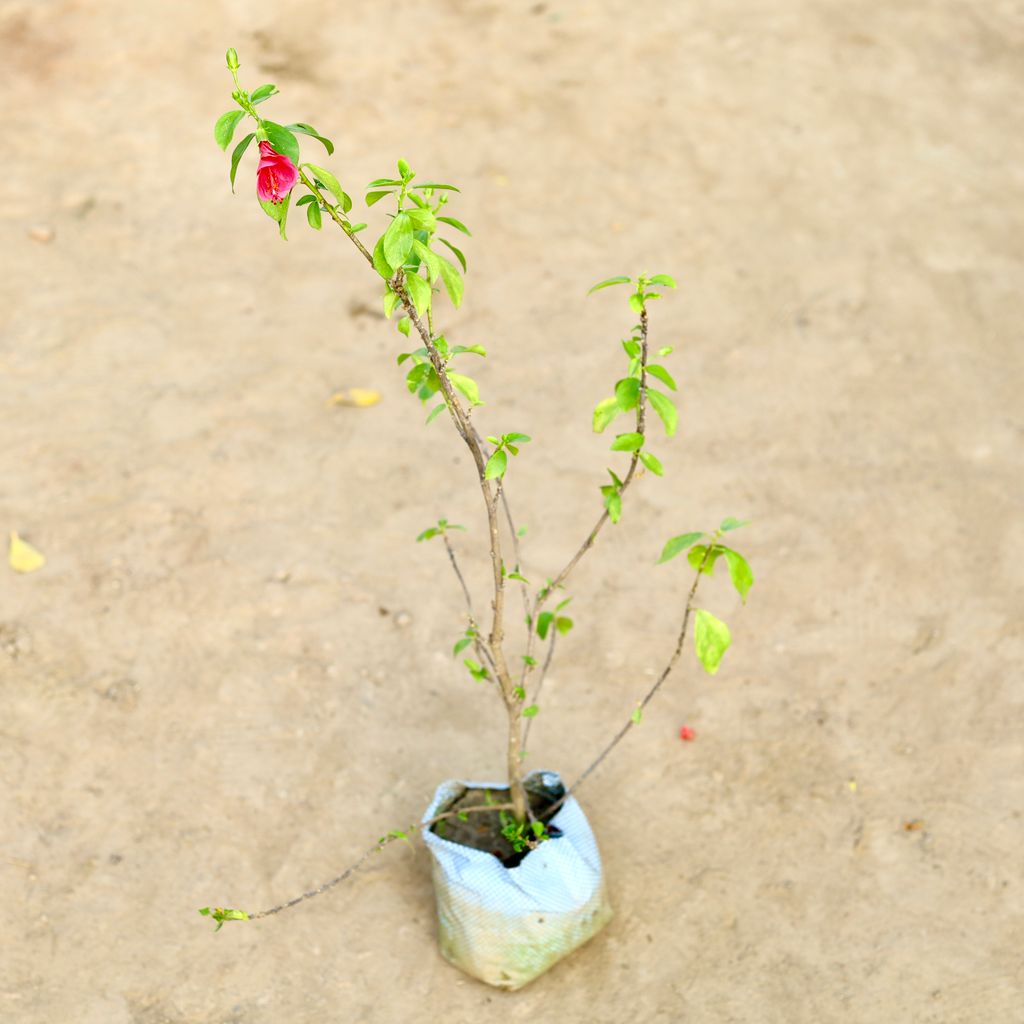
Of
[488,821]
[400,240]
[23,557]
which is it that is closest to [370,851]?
[488,821]

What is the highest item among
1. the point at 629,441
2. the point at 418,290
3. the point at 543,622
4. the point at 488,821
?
the point at 418,290

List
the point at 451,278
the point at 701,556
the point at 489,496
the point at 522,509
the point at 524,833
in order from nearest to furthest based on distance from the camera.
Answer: the point at 451,278 → the point at 701,556 → the point at 489,496 → the point at 524,833 → the point at 522,509

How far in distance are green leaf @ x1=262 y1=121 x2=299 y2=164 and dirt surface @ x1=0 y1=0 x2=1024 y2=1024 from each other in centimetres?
157

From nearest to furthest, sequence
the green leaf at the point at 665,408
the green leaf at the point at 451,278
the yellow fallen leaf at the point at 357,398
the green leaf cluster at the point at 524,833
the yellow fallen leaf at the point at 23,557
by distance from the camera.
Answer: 1. the green leaf at the point at 451,278
2. the green leaf at the point at 665,408
3. the green leaf cluster at the point at 524,833
4. the yellow fallen leaf at the point at 23,557
5. the yellow fallen leaf at the point at 357,398

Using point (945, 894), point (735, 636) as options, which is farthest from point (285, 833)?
point (945, 894)

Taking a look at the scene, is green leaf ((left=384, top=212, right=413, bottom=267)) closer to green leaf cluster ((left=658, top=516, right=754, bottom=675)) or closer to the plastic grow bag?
green leaf cluster ((left=658, top=516, right=754, bottom=675))

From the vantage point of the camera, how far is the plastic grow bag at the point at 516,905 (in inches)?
91.0

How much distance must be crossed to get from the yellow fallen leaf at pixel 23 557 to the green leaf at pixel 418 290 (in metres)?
1.78

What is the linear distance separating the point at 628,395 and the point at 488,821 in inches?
41.6

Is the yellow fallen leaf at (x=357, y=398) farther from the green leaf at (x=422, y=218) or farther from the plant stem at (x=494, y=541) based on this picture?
the green leaf at (x=422, y=218)

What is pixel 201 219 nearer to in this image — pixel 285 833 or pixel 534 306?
pixel 534 306

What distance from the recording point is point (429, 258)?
1.66m

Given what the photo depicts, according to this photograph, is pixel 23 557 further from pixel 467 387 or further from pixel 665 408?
pixel 665 408

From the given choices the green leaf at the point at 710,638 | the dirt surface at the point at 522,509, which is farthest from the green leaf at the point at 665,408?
the dirt surface at the point at 522,509
